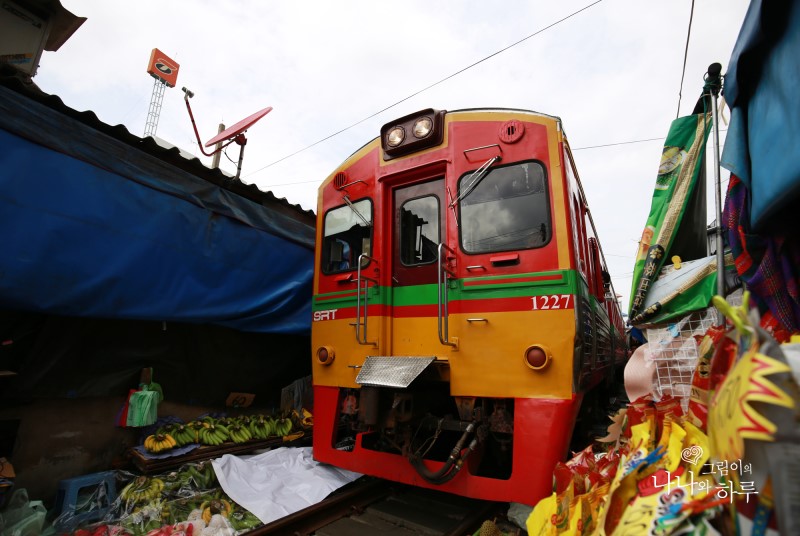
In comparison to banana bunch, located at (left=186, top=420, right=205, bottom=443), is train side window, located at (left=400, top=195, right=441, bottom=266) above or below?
above

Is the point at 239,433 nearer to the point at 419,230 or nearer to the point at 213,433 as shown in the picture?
the point at 213,433

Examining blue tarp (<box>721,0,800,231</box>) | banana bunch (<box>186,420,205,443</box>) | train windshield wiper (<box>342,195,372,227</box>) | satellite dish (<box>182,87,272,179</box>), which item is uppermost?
satellite dish (<box>182,87,272,179</box>)

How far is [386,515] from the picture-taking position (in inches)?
126

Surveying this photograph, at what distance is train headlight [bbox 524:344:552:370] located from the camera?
2.82 m

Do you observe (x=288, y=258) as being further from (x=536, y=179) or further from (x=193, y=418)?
(x=536, y=179)

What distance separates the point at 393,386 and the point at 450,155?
2135 millimetres

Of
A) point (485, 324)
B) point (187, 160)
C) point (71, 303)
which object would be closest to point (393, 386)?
point (485, 324)

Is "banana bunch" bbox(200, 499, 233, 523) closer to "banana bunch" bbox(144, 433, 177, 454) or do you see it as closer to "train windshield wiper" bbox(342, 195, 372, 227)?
"banana bunch" bbox(144, 433, 177, 454)

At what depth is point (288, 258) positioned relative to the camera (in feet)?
18.9

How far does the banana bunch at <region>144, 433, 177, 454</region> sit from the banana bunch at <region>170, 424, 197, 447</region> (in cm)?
5

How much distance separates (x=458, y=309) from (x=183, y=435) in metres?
3.41

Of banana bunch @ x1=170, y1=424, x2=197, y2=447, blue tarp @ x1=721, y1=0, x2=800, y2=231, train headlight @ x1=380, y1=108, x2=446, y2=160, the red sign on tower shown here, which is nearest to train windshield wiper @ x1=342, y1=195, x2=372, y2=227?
train headlight @ x1=380, y1=108, x2=446, y2=160

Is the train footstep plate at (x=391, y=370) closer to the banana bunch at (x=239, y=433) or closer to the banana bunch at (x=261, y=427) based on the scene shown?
the banana bunch at (x=239, y=433)

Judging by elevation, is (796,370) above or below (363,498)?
above
